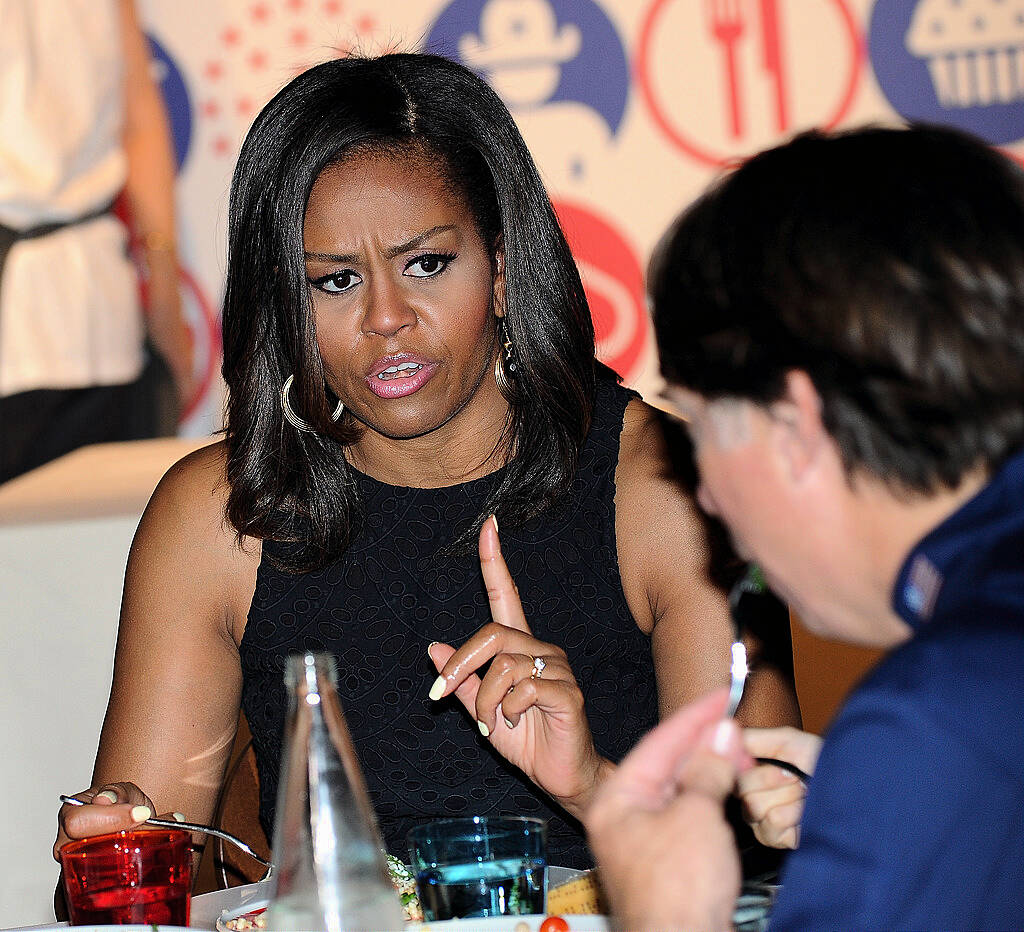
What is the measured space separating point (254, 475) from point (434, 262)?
0.40m

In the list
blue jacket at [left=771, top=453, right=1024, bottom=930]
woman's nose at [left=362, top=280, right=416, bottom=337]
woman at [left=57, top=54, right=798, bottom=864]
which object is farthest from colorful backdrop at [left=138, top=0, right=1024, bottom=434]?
blue jacket at [left=771, top=453, right=1024, bottom=930]

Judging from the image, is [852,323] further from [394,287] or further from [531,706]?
[394,287]

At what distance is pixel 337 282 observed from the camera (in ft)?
5.12

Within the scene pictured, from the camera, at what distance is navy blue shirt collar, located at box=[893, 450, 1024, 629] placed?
0.73 metres

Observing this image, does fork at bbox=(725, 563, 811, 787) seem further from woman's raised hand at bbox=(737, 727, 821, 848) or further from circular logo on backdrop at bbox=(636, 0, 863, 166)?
circular logo on backdrop at bbox=(636, 0, 863, 166)

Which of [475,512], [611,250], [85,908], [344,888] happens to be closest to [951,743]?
[344,888]

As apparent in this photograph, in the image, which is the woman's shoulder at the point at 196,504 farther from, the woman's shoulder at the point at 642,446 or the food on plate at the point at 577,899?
the food on plate at the point at 577,899

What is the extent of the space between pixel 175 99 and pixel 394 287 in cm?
157

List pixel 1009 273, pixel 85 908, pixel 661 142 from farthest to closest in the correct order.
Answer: pixel 661 142 < pixel 85 908 < pixel 1009 273

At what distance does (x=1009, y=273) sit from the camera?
2.47 feet

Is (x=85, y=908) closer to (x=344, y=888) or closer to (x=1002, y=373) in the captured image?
(x=344, y=888)

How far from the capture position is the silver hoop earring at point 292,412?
67.0 inches

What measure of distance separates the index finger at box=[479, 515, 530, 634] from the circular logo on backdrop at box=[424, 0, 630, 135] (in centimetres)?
164

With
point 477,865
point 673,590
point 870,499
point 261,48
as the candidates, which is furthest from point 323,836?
point 261,48
